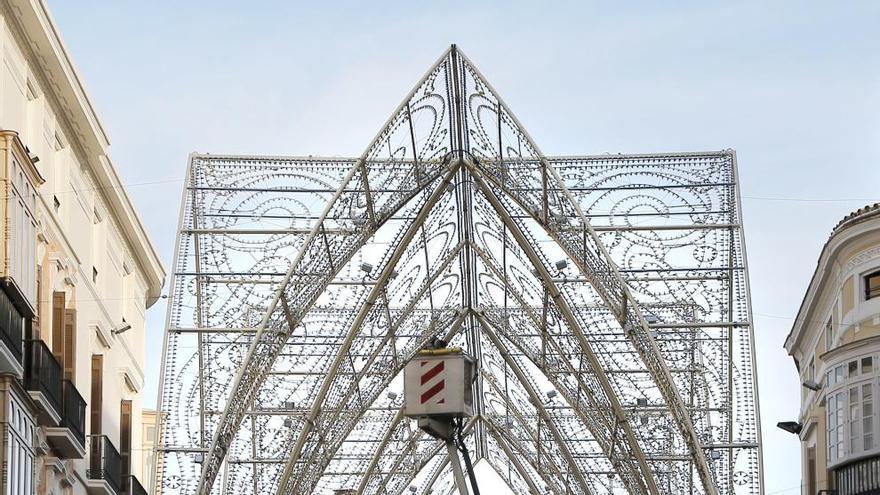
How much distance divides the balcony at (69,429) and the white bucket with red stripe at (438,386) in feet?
45.1

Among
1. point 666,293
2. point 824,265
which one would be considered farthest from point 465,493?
point 666,293

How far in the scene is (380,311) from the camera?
5769cm

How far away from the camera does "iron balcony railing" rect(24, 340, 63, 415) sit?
33.0m

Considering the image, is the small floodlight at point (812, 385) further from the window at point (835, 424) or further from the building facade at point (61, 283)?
the building facade at point (61, 283)

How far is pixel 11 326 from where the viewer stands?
31.5 metres

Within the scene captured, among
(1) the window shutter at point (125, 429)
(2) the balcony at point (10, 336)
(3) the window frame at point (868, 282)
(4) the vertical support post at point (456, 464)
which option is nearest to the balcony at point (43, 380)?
(2) the balcony at point (10, 336)

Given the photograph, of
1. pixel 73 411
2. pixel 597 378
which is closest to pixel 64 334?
pixel 73 411

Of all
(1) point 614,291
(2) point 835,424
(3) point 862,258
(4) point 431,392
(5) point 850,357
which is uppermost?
(1) point 614,291

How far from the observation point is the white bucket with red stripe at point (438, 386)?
72.4 ft

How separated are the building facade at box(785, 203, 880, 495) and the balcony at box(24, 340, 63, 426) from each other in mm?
14323

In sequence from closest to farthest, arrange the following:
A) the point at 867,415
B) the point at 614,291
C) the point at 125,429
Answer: the point at 867,415 → the point at 125,429 → the point at 614,291

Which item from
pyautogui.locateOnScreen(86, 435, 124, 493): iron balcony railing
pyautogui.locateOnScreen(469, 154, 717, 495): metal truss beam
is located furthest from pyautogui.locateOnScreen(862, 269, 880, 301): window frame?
pyautogui.locateOnScreen(86, 435, 124, 493): iron balcony railing

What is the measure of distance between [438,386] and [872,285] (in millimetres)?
20877

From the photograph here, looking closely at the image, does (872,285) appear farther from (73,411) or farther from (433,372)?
(433,372)
